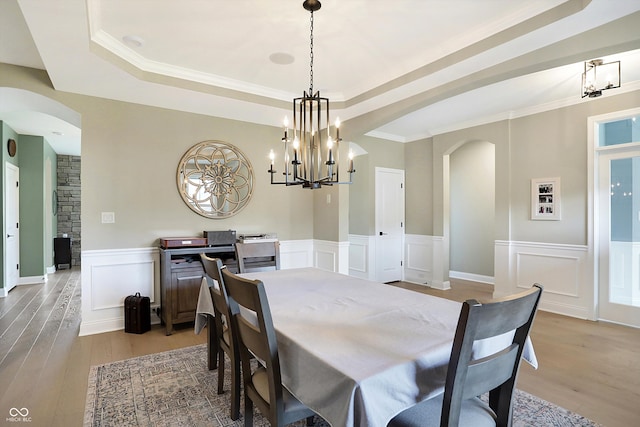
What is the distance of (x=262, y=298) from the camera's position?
1.30 metres

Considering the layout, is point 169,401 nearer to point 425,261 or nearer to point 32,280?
point 425,261

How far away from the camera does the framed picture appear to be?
4.20 metres

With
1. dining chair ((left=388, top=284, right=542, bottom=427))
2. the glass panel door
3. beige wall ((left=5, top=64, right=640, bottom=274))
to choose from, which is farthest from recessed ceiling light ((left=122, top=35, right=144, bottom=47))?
the glass panel door

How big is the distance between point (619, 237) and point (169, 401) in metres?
4.79

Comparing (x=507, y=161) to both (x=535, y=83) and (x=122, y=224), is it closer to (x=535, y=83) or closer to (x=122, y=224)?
(x=535, y=83)

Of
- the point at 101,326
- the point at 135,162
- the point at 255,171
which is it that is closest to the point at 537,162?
the point at 255,171

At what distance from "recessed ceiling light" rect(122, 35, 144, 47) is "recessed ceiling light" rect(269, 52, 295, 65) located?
42.4 inches

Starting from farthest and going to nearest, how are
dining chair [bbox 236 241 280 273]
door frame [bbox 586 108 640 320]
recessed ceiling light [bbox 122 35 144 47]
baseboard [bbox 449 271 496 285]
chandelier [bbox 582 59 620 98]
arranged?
1. baseboard [bbox 449 271 496 285]
2. door frame [bbox 586 108 640 320]
3. chandelier [bbox 582 59 620 98]
4. dining chair [bbox 236 241 280 273]
5. recessed ceiling light [bbox 122 35 144 47]

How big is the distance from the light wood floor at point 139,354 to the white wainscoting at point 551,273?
0.22 meters

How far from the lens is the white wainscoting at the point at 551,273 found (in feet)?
13.1

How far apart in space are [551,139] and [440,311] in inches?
148

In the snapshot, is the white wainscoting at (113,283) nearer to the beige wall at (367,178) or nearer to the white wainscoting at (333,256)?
the white wainscoting at (333,256)

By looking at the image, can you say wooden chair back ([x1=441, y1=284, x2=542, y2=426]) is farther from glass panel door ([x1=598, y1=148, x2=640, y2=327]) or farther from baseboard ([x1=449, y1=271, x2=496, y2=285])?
baseboard ([x1=449, y1=271, x2=496, y2=285])

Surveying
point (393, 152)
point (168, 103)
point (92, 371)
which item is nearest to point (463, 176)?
point (393, 152)
